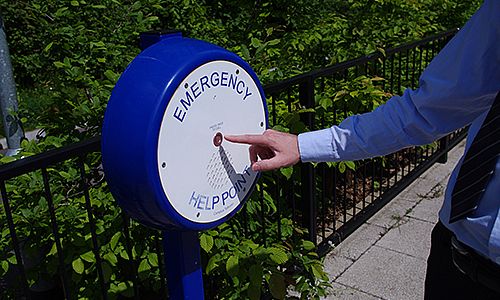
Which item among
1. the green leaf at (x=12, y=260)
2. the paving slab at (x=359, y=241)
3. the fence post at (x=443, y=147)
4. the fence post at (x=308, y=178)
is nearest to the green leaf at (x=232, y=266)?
the green leaf at (x=12, y=260)

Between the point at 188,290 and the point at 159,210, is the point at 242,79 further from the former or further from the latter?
the point at 188,290

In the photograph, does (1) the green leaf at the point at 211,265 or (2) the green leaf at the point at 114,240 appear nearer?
(2) the green leaf at the point at 114,240

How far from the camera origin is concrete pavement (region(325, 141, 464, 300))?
3.28 metres

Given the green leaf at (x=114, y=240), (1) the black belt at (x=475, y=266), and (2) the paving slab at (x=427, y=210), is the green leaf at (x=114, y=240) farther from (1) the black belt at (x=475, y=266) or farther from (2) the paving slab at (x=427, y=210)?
(2) the paving slab at (x=427, y=210)

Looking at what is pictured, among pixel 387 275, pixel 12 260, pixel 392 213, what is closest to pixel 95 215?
pixel 12 260

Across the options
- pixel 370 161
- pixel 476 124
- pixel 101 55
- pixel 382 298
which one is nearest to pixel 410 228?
pixel 370 161

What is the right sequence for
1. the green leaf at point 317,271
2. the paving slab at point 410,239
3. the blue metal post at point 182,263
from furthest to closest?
the paving slab at point 410,239 < the green leaf at point 317,271 < the blue metal post at point 182,263

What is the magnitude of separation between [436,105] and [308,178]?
5.88 ft

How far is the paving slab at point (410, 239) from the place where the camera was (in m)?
3.67

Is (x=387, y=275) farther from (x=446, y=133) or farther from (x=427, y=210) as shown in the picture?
(x=446, y=133)

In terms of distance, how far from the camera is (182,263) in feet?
5.72

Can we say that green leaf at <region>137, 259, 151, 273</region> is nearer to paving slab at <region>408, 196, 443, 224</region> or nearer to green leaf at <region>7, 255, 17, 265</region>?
green leaf at <region>7, 255, 17, 265</region>

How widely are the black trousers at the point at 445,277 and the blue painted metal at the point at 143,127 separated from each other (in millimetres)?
712

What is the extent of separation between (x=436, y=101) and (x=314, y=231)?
2.01 m
